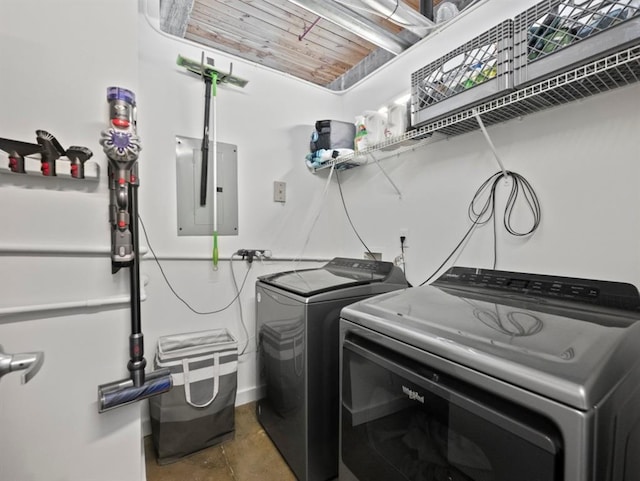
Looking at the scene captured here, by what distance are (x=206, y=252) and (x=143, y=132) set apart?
2.69 feet

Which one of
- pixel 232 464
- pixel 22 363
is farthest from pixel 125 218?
pixel 232 464

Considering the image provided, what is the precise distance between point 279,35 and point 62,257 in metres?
1.89

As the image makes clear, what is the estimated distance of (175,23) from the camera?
191cm

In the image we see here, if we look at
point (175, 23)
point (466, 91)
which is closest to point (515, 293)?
point (466, 91)

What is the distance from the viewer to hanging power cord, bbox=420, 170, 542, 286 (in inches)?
53.4

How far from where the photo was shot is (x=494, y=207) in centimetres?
149

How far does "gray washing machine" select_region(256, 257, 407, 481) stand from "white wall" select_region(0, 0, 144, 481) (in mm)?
666

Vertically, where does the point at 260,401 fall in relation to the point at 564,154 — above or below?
below

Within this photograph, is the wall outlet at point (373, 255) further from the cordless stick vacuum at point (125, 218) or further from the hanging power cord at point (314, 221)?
the cordless stick vacuum at point (125, 218)

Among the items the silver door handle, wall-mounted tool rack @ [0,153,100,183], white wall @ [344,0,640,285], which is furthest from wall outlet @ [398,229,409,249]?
the silver door handle

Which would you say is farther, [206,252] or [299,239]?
[299,239]

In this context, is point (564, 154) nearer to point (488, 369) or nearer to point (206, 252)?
point (488, 369)

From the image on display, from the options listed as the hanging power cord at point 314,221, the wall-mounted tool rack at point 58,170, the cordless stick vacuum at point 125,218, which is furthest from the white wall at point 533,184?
the wall-mounted tool rack at point 58,170

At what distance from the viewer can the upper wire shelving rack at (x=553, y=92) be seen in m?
0.93
